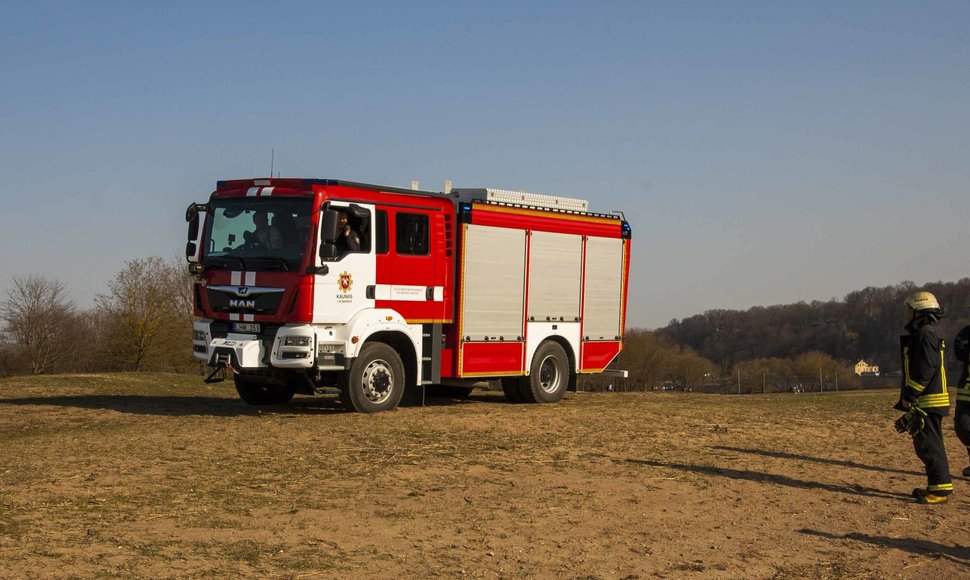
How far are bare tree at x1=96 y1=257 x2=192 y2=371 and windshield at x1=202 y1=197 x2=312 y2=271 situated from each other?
112 feet

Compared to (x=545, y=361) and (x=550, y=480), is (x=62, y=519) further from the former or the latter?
(x=545, y=361)

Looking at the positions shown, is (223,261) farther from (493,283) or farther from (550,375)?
(550,375)

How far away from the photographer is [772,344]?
91.1m

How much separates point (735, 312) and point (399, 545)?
3830 inches

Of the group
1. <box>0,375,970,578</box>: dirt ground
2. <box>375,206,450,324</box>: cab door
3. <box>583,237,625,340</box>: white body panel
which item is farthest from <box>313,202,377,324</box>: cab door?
<box>583,237,625,340</box>: white body panel

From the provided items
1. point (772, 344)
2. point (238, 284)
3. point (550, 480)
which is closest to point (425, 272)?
point (238, 284)

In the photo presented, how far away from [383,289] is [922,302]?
7.92 m

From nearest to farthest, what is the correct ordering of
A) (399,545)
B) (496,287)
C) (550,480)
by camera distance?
(399,545) → (550,480) → (496,287)

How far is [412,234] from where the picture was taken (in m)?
15.9

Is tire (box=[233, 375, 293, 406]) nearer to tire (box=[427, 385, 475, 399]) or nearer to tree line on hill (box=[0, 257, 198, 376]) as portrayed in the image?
tire (box=[427, 385, 475, 399])

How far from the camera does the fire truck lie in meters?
14.7

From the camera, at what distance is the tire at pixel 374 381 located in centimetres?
1535

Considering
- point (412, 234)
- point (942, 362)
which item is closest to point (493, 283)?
point (412, 234)

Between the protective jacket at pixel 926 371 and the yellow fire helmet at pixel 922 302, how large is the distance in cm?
9
